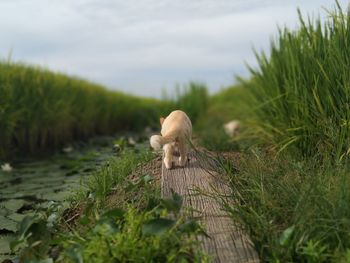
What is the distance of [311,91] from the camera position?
4.46 metres

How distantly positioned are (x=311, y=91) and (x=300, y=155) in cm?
64

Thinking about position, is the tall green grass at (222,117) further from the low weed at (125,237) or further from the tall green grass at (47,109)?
the low weed at (125,237)

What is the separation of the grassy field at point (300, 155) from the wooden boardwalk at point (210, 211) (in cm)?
8

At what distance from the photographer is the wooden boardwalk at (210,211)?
238 cm

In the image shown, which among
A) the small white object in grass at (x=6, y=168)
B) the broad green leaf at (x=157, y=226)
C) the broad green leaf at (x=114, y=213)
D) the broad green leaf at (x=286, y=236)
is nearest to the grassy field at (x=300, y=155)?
the broad green leaf at (x=286, y=236)

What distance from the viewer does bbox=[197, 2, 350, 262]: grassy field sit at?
2344 millimetres

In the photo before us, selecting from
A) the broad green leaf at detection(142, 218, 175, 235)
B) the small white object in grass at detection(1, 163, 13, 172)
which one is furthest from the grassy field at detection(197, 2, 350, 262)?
the small white object in grass at detection(1, 163, 13, 172)

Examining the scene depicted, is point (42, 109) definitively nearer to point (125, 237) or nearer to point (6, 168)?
point (6, 168)

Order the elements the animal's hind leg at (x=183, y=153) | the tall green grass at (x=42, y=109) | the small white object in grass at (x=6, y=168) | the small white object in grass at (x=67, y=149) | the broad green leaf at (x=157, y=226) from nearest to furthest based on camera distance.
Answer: the broad green leaf at (x=157, y=226)
the animal's hind leg at (x=183, y=153)
the small white object in grass at (x=6, y=168)
the tall green grass at (x=42, y=109)
the small white object in grass at (x=67, y=149)

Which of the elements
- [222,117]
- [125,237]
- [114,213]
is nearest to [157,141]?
[114,213]

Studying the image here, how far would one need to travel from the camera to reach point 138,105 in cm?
1405

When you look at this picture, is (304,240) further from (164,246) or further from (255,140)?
(255,140)

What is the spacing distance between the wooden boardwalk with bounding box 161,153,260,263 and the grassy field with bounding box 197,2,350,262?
0.08 metres

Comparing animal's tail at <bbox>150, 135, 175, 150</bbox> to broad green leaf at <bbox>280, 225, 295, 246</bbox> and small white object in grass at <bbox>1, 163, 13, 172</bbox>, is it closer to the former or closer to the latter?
broad green leaf at <bbox>280, 225, 295, 246</bbox>
